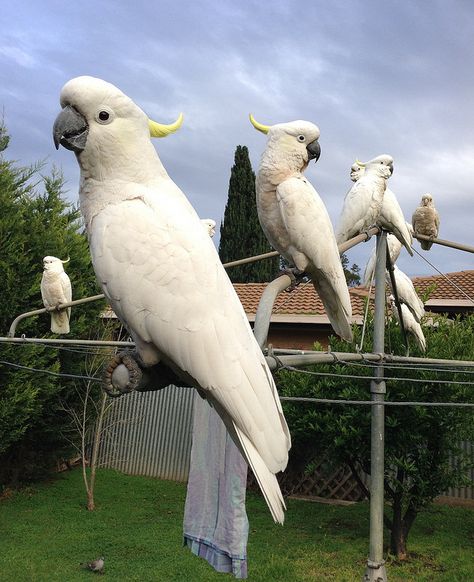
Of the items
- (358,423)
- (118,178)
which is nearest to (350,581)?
(358,423)

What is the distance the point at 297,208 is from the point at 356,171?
1.71 m

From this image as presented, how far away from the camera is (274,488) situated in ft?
3.79

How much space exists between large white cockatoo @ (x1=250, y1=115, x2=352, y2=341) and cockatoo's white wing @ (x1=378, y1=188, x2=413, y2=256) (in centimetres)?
104

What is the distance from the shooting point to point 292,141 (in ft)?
6.54

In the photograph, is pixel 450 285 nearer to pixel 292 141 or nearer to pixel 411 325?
pixel 411 325

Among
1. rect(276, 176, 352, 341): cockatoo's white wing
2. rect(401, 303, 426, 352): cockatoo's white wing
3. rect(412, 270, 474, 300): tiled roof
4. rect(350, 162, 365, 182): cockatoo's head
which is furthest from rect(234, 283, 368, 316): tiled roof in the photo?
rect(276, 176, 352, 341): cockatoo's white wing

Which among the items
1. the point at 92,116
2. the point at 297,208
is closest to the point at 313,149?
the point at 297,208

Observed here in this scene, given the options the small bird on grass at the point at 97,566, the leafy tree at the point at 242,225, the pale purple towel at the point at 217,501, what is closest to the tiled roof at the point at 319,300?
the small bird on grass at the point at 97,566

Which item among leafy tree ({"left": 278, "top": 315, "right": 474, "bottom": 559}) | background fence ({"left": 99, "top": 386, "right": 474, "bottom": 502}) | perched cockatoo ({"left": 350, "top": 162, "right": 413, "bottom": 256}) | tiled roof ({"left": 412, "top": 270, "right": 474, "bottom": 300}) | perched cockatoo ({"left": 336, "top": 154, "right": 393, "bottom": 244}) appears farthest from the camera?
tiled roof ({"left": 412, "top": 270, "right": 474, "bottom": 300})

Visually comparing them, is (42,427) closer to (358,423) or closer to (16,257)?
(16,257)

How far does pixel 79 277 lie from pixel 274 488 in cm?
572

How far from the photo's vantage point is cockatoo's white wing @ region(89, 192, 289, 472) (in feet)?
4.15

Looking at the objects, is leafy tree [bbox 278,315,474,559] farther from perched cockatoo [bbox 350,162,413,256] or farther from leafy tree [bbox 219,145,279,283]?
leafy tree [bbox 219,145,279,283]

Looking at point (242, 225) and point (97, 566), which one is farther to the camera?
point (242, 225)
